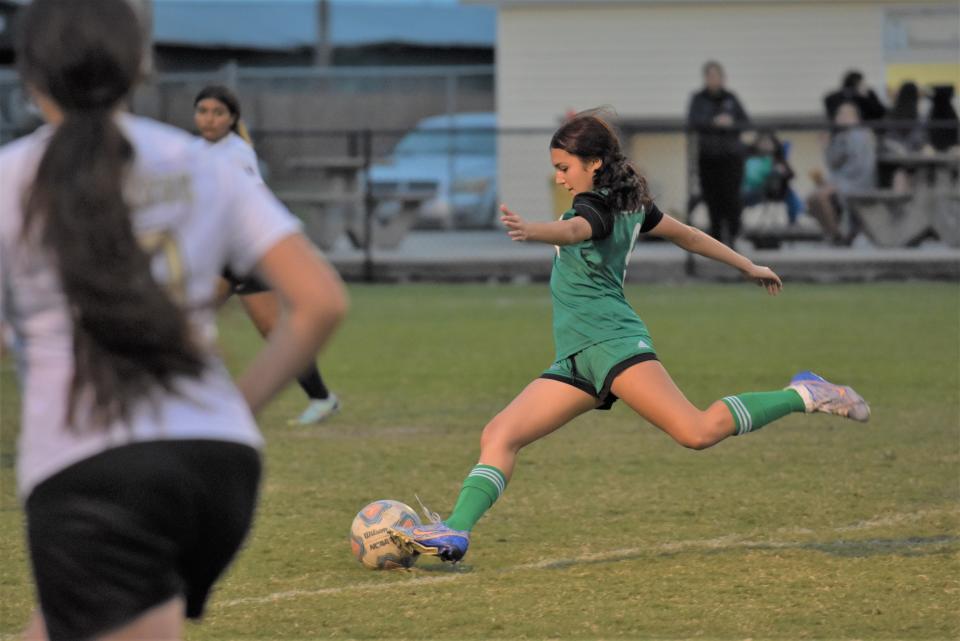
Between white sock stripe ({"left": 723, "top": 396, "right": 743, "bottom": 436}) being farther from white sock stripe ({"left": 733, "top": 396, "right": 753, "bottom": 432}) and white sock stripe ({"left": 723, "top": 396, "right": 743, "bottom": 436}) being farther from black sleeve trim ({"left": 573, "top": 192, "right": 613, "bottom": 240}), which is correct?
black sleeve trim ({"left": 573, "top": 192, "right": 613, "bottom": 240})

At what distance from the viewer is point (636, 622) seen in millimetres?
5203

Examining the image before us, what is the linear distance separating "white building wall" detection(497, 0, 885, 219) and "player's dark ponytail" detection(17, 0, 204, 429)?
81.1 feet

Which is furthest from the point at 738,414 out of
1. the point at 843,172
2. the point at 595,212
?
the point at 843,172

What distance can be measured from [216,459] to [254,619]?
2.74 metres

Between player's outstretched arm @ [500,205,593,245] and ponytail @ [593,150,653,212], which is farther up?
ponytail @ [593,150,653,212]

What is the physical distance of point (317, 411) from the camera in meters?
9.78

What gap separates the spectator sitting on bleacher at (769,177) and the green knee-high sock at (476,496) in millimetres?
15364

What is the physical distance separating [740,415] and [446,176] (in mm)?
20217

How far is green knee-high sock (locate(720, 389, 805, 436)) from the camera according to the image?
5.99 m

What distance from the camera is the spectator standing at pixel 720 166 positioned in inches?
772

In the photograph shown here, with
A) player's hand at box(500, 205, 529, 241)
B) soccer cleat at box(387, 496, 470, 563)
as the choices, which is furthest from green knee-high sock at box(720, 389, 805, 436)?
player's hand at box(500, 205, 529, 241)

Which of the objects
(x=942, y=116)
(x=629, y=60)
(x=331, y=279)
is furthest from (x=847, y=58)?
(x=331, y=279)

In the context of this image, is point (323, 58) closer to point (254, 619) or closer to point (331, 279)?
point (254, 619)

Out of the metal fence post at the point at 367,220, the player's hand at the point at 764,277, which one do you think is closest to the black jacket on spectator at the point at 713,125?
the metal fence post at the point at 367,220
